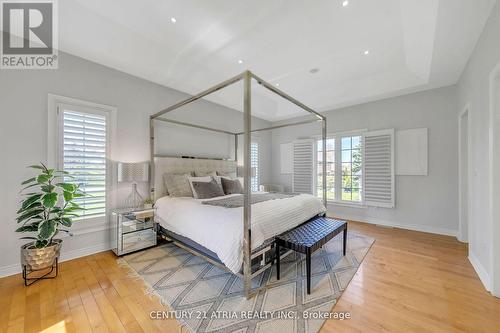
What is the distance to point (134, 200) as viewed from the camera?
11.5 feet

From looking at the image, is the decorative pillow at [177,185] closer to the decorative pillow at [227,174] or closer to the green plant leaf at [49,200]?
the decorative pillow at [227,174]

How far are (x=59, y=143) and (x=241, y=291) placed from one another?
10.1 feet

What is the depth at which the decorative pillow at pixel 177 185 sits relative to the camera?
3568mm

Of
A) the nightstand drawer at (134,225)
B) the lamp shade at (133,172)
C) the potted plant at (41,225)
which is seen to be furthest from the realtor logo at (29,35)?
the nightstand drawer at (134,225)

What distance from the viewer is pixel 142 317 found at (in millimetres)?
1791

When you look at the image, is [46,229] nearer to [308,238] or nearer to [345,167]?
[308,238]

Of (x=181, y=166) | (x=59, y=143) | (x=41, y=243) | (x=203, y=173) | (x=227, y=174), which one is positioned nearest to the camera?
(x=41, y=243)

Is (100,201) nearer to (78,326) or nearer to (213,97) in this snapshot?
(78,326)

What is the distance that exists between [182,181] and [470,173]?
179 inches

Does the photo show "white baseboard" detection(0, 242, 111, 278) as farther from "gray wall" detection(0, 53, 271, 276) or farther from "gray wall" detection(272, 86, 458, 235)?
"gray wall" detection(272, 86, 458, 235)

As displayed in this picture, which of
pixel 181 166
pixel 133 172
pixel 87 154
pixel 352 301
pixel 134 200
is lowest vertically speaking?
pixel 352 301

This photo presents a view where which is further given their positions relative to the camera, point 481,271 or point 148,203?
point 148,203

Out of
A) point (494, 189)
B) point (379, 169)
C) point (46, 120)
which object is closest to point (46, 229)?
point (46, 120)

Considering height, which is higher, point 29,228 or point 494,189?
point 494,189
